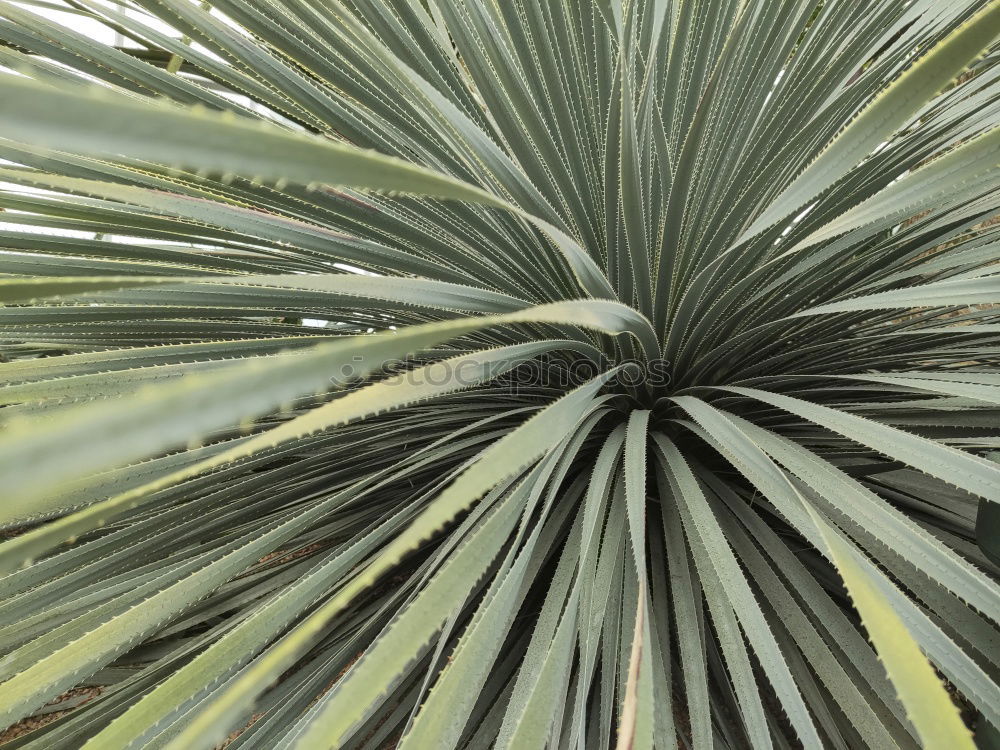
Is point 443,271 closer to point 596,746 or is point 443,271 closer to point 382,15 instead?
point 382,15

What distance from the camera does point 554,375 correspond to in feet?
2.40

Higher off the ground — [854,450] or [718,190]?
[718,190]

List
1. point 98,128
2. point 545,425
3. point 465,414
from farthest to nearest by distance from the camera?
point 465,414 → point 545,425 → point 98,128

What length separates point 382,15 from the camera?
629 millimetres

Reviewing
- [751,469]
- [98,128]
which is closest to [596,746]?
[751,469]

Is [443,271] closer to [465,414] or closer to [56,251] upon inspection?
[465,414]

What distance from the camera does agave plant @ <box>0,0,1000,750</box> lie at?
385 millimetres

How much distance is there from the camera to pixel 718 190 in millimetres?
657

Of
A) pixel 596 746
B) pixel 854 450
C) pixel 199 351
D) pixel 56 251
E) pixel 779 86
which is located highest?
pixel 779 86

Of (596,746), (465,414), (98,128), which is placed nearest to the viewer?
(98,128)

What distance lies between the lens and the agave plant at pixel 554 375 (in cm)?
39

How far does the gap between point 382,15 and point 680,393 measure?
0.50m

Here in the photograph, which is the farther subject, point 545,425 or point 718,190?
point 718,190

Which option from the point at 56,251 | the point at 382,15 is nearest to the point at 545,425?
the point at 382,15
